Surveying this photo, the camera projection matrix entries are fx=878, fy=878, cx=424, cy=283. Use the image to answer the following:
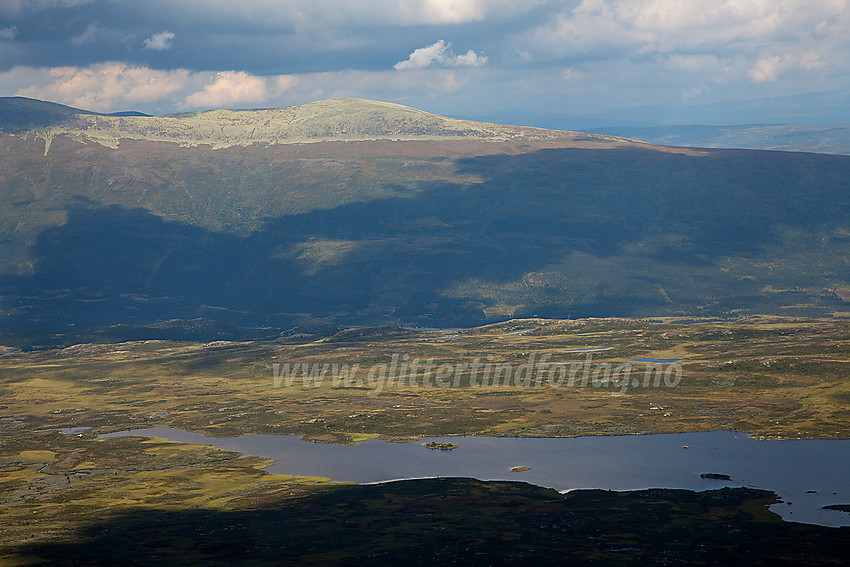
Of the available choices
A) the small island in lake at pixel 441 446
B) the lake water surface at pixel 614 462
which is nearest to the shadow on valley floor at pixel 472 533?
the lake water surface at pixel 614 462

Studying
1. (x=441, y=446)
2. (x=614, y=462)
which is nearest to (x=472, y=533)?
(x=614, y=462)

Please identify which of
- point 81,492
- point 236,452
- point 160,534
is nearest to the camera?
point 160,534

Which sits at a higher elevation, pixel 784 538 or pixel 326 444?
pixel 784 538

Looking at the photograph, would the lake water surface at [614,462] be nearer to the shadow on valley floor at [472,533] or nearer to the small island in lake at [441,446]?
the small island in lake at [441,446]

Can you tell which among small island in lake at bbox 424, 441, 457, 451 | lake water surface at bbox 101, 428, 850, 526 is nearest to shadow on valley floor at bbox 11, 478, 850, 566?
lake water surface at bbox 101, 428, 850, 526

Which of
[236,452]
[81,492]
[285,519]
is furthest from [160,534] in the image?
[236,452]

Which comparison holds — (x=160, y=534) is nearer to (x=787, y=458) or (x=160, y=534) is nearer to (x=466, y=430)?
(x=466, y=430)
